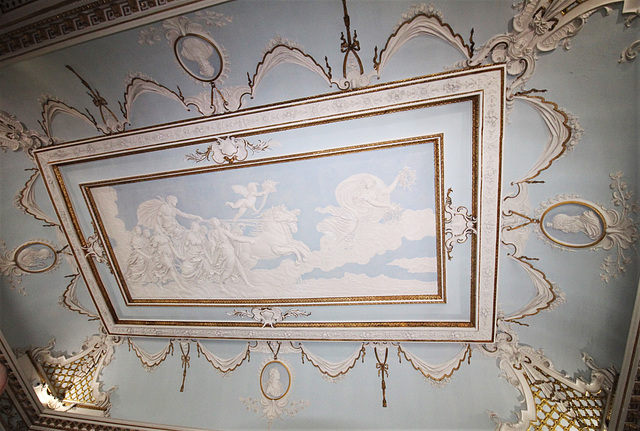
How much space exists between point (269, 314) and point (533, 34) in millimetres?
4141

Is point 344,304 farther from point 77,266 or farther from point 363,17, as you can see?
point 77,266

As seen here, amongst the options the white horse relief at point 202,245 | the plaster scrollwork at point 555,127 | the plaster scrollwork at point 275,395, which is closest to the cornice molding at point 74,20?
the white horse relief at point 202,245

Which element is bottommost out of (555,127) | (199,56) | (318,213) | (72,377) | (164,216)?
(72,377)

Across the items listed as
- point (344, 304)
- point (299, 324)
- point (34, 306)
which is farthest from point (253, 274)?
point (34, 306)

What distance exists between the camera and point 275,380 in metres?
4.44

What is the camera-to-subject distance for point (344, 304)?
4.03 m

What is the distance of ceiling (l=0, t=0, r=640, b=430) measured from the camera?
8.87 ft

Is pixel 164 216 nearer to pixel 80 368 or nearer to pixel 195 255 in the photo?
pixel 195 255

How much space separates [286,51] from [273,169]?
121cm

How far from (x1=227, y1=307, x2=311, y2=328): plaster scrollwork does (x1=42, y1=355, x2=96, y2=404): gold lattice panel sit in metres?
2.68

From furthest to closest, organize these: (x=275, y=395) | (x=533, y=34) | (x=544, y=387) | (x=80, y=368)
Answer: (x=80, y=368)
(x=275, y=395)
(x=544, y=387)
(x=533, y=34)

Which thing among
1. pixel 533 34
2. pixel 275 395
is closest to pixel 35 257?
pixel 275 395

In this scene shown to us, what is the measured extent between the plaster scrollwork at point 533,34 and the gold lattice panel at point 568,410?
11.4ft

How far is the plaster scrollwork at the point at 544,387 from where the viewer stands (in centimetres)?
347
